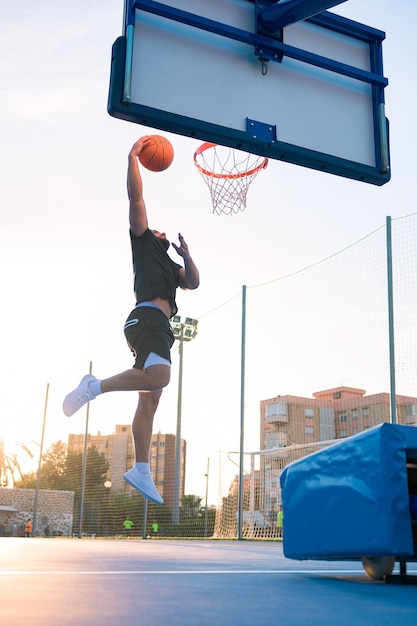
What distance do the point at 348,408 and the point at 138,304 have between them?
28.0 feet

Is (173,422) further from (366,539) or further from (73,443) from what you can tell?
Result: (366,539)

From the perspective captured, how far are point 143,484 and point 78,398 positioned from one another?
0.64 m

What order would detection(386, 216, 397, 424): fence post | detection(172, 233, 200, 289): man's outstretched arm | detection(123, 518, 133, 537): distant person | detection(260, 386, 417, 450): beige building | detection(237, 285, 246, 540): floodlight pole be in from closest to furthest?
detection(172, 233, 200, 289): man's outstretched arm < detection(386, 216, 397, 424): fence post < detection(260, 386, 417, 450): beige building < detection(237, 285, 246, 540): floodlight pole < detection(123, 518, 133, 537): distant person

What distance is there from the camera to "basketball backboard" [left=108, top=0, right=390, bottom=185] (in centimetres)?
375

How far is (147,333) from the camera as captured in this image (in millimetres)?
3875

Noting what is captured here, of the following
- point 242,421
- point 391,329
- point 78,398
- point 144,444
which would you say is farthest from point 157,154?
point 242,421

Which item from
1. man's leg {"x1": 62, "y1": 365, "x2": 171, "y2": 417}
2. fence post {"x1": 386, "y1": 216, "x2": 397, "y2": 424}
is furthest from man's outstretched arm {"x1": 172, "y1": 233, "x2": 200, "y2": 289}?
fence post {"x1": 386, "y1": 216, "x2": 397, "y2": 424}

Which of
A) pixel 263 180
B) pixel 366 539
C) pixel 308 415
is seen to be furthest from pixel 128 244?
pixel 308 415

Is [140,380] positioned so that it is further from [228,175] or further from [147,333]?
[228,175]

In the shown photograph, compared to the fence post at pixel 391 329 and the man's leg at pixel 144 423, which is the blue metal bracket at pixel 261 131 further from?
the fence post at pixel 391 329

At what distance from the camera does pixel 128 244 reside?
13.8 ft

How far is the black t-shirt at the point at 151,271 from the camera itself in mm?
4047

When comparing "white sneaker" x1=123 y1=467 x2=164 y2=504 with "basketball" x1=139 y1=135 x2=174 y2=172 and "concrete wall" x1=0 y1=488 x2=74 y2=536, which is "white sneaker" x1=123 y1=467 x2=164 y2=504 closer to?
"basketball" x1=139 y1=135 x2=174 y2=172

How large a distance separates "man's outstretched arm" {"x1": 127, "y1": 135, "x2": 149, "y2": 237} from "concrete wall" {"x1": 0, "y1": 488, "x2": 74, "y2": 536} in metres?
24.3
